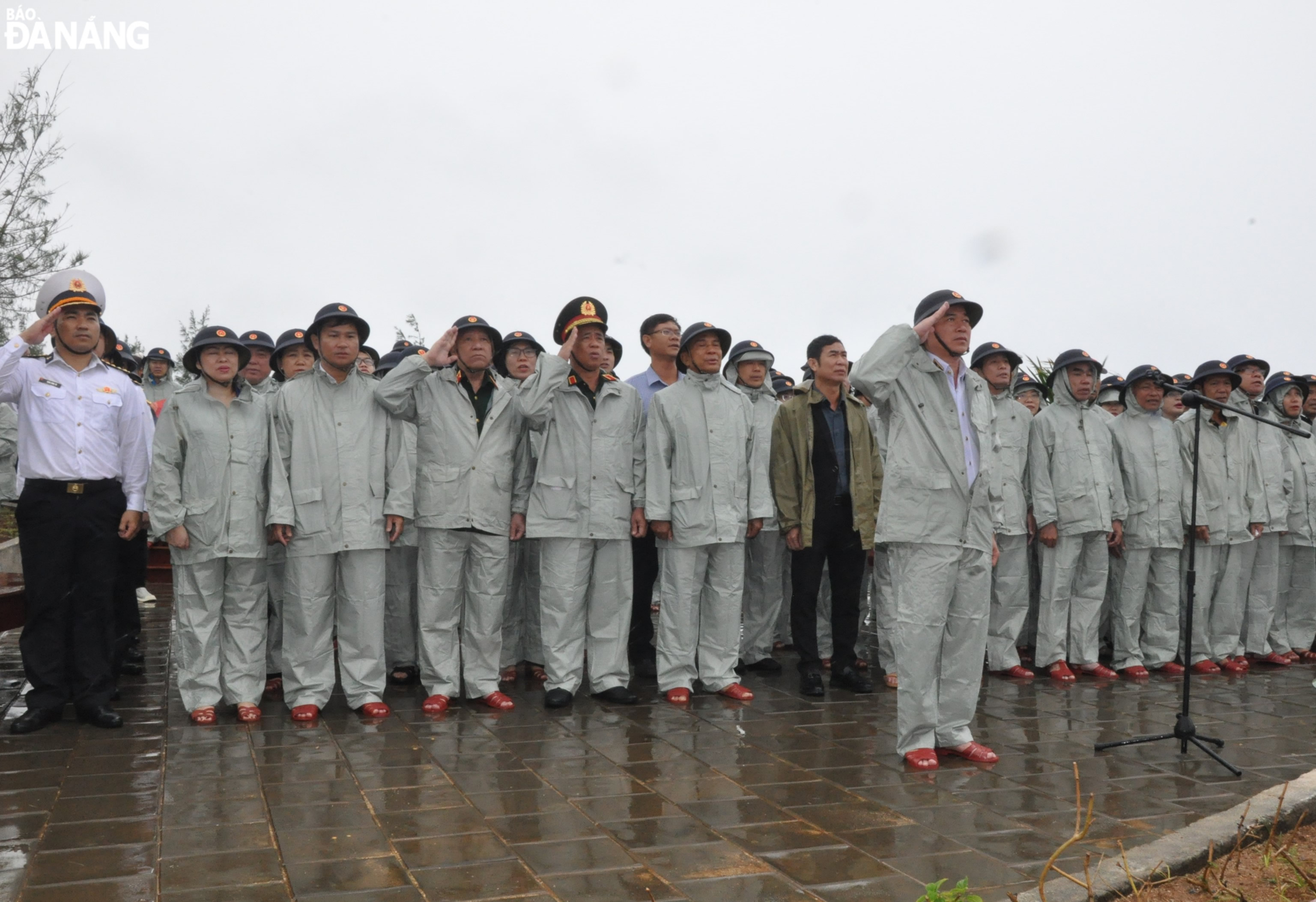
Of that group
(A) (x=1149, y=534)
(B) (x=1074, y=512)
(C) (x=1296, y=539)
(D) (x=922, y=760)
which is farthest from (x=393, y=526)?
(C) (x=1296, y=539)

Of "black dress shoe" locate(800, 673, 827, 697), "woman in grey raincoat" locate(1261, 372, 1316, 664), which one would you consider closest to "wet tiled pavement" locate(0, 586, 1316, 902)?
"black dress shoe" locate(800, 673, 827, 697)

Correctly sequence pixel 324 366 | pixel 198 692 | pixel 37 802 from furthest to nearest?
1. pixel 324 366
2. pixel 198 692
3. pixel 37 802

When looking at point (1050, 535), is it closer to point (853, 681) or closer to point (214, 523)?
point (853, 681)

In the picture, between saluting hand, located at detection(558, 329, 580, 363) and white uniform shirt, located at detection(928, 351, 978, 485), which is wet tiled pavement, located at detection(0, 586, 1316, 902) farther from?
saluting hand, located at detection(558, 329, 580, 363)

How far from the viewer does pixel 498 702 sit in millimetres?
6117

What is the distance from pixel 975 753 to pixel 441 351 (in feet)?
11.6

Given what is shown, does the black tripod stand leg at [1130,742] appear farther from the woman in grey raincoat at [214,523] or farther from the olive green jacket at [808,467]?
the woman in grey raincoat at [214,523]

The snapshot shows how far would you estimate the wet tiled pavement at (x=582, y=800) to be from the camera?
3475mm

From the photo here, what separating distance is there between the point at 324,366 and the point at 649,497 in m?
2.06

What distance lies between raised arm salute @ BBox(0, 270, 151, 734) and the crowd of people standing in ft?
0.05

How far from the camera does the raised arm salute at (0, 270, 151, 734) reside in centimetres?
552

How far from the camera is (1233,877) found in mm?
3490

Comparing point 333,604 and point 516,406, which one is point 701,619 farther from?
point 333,604

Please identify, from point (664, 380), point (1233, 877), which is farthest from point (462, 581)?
point (1233, 877)
